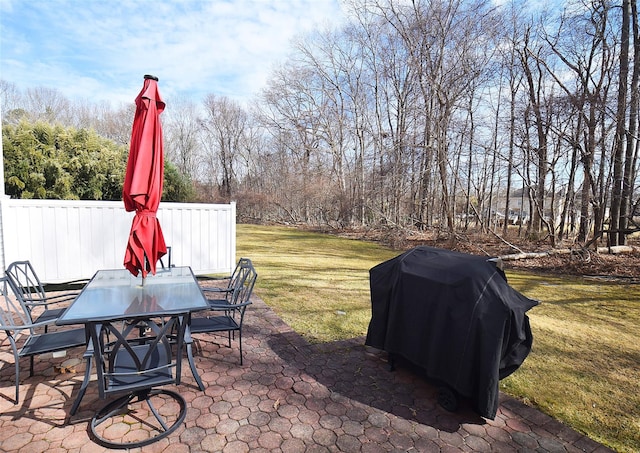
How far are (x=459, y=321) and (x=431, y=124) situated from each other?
1077 centimetres

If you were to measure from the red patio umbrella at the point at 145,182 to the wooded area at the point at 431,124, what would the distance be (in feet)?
27.9

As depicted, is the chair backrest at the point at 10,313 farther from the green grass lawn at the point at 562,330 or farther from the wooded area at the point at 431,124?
the wooded area at the point at 431,124

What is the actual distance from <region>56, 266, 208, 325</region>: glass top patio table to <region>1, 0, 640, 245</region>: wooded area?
8.75 meters

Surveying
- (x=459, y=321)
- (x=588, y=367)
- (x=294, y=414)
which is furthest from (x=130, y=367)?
(x=588, y=367)

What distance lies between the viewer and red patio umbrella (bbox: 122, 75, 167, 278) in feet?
9.46

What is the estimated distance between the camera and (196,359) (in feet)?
10.6

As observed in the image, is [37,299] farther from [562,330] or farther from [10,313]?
[562,330]

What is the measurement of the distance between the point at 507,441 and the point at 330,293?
3.90 meters

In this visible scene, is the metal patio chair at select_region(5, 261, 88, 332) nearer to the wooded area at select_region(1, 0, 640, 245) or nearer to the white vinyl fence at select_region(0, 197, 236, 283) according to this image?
the white vinyl fence at select_region(0, 197, 236, 283)

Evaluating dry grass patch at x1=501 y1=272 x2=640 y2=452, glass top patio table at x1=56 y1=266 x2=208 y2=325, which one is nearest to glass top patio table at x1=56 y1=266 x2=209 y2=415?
glass top patio table at x1=56 y1=266 x2=208 y2=325

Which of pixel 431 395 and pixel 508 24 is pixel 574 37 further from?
pixel 431 395

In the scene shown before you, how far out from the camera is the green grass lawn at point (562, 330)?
8.73 feet

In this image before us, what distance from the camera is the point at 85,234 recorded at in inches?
211

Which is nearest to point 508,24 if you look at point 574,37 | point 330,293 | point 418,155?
point 574,37
